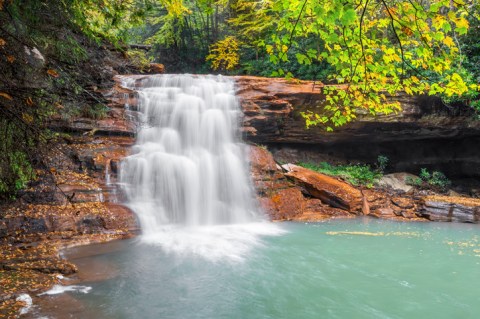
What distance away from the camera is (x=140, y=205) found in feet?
26.9

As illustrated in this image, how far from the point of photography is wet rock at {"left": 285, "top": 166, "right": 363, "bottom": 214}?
10609 millimetres

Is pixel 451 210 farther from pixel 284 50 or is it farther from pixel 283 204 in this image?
pixel 284 50

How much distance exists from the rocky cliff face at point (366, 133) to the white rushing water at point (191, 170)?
3.53 ft

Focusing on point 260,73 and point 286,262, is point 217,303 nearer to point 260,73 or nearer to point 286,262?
point 286,262

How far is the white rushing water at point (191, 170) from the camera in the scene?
7.96 metres

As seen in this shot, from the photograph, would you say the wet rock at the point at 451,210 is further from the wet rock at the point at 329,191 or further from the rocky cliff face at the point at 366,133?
the rocky cliff face at the point at 366,133

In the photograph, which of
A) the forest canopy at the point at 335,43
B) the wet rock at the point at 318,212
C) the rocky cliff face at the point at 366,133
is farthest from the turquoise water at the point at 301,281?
the rocky cliff face at the point at 366,133

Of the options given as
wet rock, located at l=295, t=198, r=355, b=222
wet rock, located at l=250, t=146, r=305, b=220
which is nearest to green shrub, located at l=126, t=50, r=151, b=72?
wet rock, located at l=250, t=146, r=305, b=220

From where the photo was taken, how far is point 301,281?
5277 millimetres

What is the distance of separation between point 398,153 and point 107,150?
1183cm

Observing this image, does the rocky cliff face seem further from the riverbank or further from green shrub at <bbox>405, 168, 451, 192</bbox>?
green shrub at <bbox>405, 168, 451, 192</bbox>

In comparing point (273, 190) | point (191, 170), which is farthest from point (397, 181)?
point (191, 170)

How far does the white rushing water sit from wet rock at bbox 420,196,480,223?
5.31m

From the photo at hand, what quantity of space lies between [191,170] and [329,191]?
4375mm
